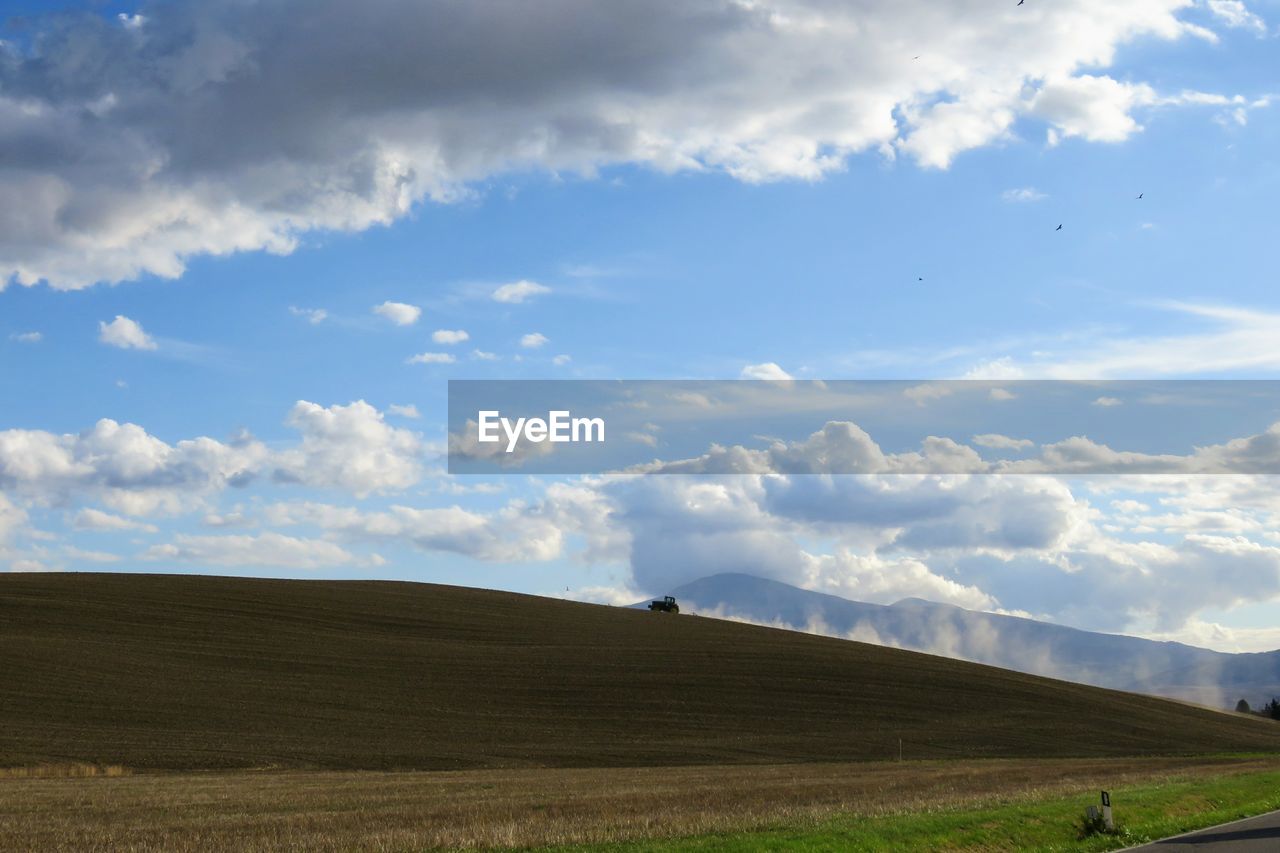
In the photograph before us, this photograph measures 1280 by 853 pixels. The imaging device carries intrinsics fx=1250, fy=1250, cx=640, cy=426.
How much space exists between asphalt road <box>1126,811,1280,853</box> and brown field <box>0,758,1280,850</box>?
6.81 m

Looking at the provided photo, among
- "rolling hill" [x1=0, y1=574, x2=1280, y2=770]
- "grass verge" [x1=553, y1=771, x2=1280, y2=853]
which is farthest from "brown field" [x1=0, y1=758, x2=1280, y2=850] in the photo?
"rolling hill" [x1=0, y1=574, x2=1280, y2=770]

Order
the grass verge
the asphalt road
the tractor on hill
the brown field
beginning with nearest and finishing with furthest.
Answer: the asphalt road, the grass verge, the brown field, the tractor on hill

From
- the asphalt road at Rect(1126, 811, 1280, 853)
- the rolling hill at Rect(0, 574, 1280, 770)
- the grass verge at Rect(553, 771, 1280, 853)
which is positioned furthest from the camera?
the rolling hill at Rect(0, 574, 1280, 770)

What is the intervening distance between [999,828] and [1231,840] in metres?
4.44

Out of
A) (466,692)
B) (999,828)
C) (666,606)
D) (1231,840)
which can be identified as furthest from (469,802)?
(666,606)

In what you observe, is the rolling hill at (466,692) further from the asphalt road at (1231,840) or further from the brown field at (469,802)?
the asphalt road at (1231,840)

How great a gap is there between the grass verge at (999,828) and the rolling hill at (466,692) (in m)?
31.0

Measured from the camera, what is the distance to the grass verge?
23.1 meters

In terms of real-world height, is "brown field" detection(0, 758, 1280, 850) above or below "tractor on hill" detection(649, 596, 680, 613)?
below

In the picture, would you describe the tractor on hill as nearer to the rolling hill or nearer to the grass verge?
the rolling hill

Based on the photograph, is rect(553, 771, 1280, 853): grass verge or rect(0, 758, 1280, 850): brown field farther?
rect(0, 758, 1280, 850): brown field

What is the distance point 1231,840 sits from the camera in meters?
23.9

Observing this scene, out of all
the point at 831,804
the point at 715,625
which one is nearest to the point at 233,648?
the point at 715,625

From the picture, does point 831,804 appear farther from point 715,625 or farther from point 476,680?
point 715,625
